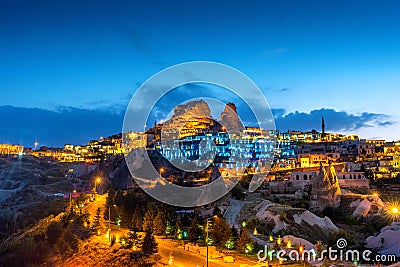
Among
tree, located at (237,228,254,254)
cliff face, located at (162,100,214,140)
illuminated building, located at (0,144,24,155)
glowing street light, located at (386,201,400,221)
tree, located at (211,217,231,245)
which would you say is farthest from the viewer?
illuminated building, located at (0,144,24,155)

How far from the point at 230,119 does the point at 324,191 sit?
51.7 m

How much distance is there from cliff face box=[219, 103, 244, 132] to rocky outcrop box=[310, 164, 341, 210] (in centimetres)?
4905

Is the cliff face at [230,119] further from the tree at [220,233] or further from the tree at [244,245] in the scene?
the tree at [244,245]

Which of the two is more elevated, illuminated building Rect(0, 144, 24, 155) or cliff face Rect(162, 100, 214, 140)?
cliff face Rect(162, 100, 214, 140)

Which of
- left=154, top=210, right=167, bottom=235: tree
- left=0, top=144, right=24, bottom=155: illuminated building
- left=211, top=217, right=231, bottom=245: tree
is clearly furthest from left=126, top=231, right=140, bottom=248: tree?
left=0, top=144, right=24, bottom=155: illuminated building

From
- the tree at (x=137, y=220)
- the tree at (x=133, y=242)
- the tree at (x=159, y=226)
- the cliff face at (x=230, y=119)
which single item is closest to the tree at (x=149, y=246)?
the tree at (x=133, y=242)

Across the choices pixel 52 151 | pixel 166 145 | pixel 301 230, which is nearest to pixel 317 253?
pixel 301 230

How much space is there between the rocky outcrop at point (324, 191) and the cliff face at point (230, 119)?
49051 millimetres

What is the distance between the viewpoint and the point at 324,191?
3142 centimetres

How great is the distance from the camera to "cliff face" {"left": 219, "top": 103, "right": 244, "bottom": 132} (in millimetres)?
80875

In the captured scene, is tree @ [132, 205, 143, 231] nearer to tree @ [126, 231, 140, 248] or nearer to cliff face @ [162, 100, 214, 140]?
tree @ [126, 231, 140, 248]

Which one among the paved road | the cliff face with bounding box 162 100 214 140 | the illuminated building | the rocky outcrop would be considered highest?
the cliff face with bounding box 162 100 214 140

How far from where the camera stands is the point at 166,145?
75.2 m

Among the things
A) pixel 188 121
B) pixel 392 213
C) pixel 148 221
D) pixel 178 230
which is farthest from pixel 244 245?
pixel 188 121
